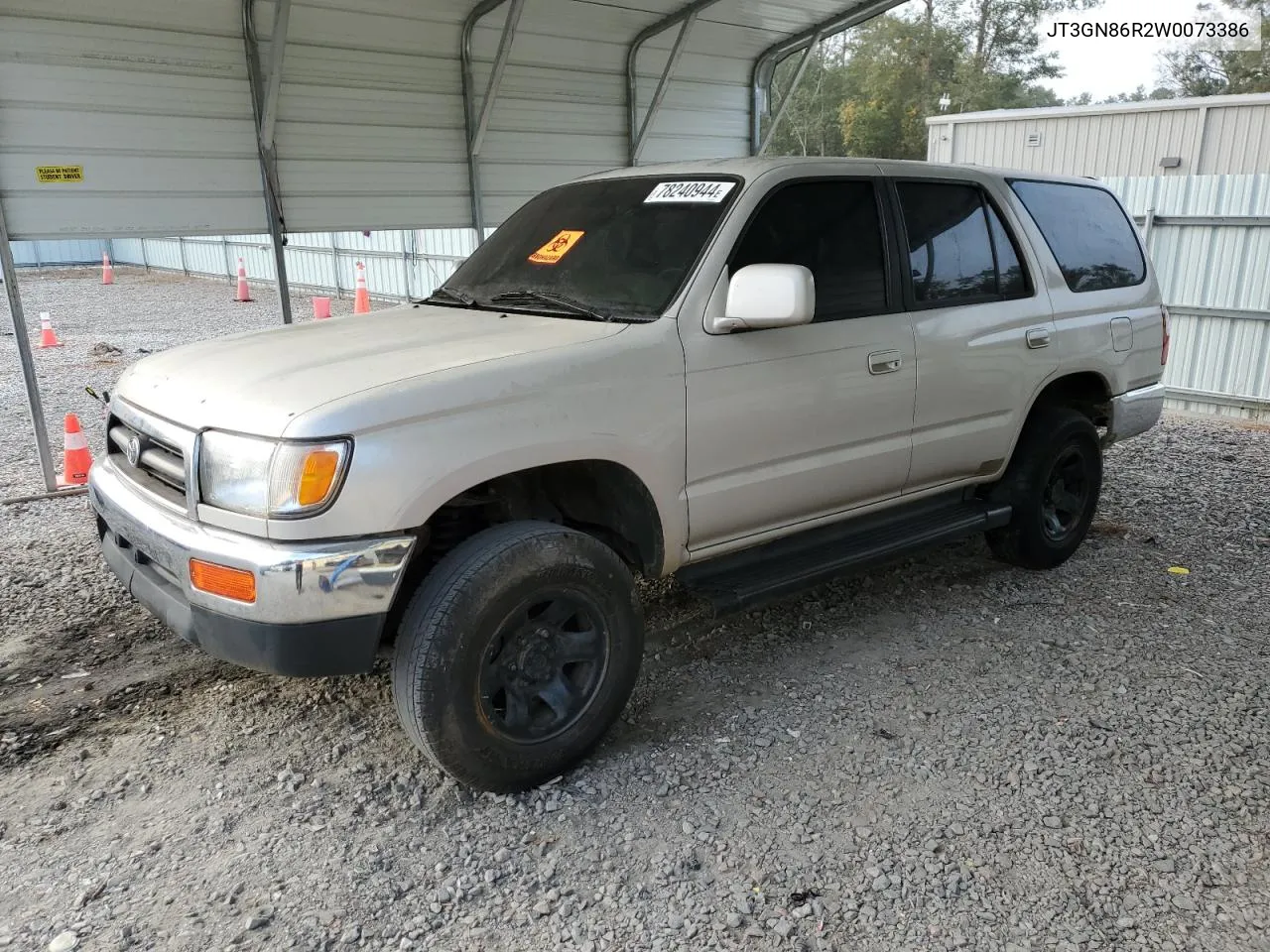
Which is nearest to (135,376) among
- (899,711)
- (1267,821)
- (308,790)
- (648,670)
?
(308,790)

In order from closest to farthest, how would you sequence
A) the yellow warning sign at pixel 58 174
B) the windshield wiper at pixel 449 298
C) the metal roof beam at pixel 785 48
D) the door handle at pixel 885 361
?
the door handle at pixel 885 361 → the windshield wiper at pixel 449 298 → the yellow warning sign at pixel 58 174 → the metal roof beam at pixel 785 48

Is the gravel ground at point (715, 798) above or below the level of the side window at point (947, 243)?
below

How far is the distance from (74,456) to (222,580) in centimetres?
468

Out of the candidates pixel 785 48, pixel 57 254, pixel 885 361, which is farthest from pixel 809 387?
pixel 57 254

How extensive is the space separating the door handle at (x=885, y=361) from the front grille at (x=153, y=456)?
259 cm

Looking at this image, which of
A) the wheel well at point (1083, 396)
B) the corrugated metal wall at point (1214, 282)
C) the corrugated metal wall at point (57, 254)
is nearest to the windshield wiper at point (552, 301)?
the wheel well at point (1083, 396)

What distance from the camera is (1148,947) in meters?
2.51

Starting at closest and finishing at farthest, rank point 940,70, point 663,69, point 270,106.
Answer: point 270,106
point 663,69
point 940,70

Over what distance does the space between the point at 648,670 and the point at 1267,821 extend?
2205 millimetres

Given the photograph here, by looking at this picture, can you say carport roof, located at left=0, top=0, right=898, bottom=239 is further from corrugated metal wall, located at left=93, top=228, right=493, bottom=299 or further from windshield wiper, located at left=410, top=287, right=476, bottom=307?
corrugated metal wall, located at left=93, top=228, right=493, bottom=299

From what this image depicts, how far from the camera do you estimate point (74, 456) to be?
6.58 m

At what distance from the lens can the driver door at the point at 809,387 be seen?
3.50m

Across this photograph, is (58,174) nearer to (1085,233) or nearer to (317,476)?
(317,476)

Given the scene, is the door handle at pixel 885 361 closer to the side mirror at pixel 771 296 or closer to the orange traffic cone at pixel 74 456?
the side mirror at pixel 771 296
